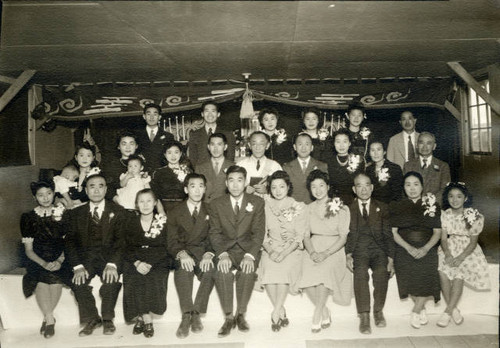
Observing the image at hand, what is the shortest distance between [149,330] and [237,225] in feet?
4.18


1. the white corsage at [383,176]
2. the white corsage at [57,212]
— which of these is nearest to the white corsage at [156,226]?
the white corsage at [57,212]

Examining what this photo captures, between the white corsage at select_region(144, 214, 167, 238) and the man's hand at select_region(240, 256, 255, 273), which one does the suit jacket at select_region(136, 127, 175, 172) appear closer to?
the white corsage at select_region(144, 214, 167, 238)

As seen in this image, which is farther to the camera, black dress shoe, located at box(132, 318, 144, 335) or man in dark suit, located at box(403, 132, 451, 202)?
man in dark suit, located at box(403, 132, 451, 202)

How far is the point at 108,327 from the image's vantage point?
11.9 feet

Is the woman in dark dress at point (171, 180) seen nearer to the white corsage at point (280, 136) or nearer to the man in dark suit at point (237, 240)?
the man in dark suit at point (237, 240)

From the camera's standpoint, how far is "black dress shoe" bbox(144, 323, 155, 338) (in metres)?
3.58

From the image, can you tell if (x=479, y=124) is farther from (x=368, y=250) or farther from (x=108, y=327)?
(x=108, y=327)

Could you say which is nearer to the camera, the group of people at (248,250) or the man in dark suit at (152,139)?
the group of people at (248,250)

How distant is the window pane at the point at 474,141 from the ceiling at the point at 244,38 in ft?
3.41

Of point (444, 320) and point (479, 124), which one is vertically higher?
point (479, 124)

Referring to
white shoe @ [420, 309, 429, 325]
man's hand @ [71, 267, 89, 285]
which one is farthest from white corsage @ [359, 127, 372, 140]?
man's hand @ [71, 267, 89, 285]

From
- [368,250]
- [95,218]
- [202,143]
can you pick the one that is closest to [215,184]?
[202,143]

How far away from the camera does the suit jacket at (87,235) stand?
12.5 ft

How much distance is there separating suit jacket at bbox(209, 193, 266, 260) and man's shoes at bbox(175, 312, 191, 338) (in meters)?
0.67
